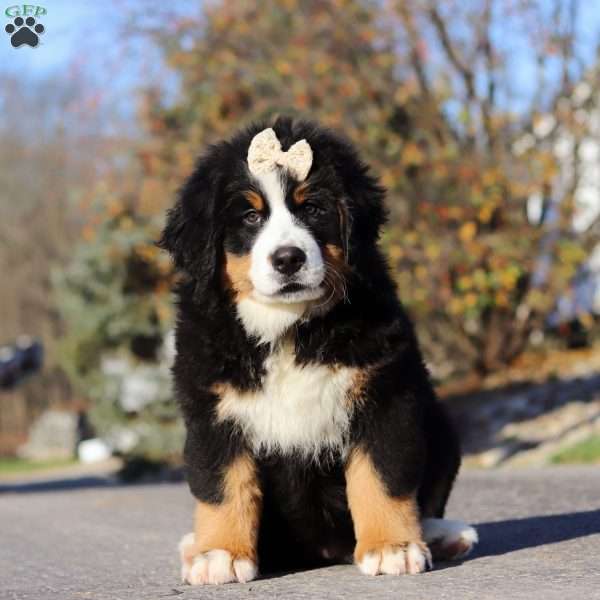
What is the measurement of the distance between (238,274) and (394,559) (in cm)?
120

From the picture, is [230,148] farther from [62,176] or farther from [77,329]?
[62,176]

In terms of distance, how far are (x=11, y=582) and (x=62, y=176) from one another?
1101 inches

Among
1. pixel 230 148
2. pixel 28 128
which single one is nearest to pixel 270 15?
pixel 230 148

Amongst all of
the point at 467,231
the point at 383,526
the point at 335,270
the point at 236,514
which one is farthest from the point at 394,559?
the point at 467,231

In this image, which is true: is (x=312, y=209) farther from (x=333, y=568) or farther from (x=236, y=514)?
(x=333, y=568)

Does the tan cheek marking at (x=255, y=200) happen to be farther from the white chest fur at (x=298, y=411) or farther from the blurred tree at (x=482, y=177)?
the blurred tree at (x=482, y=177)

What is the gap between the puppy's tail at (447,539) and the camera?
4.20m

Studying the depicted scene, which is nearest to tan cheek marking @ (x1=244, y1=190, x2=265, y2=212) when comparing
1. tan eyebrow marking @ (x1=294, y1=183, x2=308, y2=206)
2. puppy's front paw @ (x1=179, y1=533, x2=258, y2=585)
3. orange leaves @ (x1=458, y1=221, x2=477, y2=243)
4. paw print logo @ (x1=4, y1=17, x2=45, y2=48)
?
tan eyebrow marking @ (x1=294, y1=183, x2=308, y2=206)

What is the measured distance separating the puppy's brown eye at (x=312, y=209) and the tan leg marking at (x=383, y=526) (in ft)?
2.97

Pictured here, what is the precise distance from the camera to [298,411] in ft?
12.7

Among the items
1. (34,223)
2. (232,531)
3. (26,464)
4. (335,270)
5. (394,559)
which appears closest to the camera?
(394,559)

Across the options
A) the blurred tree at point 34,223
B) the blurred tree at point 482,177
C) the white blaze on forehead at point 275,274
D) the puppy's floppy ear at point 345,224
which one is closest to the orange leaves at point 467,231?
the blurred tree at point 482,177

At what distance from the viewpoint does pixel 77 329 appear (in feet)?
55.8

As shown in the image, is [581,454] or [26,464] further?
[26,464]
